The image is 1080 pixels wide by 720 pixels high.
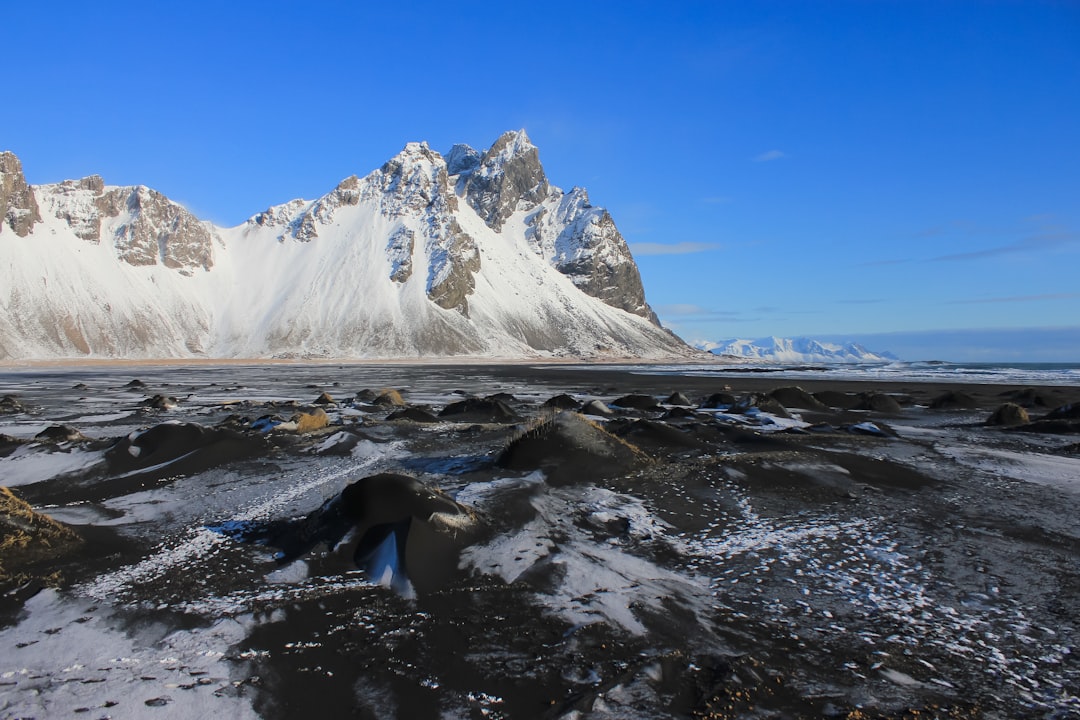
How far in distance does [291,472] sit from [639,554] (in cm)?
853

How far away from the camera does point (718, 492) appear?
1173 cm

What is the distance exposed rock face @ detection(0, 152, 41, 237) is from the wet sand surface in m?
179

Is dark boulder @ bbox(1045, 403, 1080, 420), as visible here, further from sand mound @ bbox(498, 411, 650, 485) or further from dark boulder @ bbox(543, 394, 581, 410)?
sand mound @ bbox(498, 411, 650, 485)

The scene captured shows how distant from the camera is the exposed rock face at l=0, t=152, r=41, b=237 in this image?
147 metres

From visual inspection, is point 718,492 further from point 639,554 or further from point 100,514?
point 100,514

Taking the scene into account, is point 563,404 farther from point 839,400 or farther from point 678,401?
point 839,400

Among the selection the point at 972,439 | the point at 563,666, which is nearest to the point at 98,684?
the point at 563,666

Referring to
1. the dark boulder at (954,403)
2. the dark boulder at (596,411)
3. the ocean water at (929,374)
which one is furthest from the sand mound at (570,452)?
the ocean water at (929,374)

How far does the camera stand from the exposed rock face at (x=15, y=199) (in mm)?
147250

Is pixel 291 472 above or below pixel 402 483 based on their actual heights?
below

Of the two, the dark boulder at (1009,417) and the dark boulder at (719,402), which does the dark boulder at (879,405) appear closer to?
the dark boulder at (1009,417)

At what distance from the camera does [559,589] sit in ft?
23.2

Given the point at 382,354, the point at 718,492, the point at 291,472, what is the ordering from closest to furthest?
the point at 718,492, the point at 291,472, the point at 382,354

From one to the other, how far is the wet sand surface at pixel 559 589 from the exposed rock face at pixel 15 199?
17854cm
